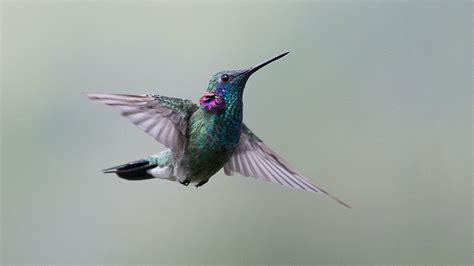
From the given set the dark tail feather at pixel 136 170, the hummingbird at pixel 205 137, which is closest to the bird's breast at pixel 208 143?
the hummingbird at pixel 205 137

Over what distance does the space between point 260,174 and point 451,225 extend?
1.29 m

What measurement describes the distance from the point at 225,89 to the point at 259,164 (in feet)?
0.82

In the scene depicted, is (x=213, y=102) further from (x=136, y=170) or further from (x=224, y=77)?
(x=136, y=170)

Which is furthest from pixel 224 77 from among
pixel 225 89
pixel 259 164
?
pixel 259 164

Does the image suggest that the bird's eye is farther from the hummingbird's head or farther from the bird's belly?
the bird's belly

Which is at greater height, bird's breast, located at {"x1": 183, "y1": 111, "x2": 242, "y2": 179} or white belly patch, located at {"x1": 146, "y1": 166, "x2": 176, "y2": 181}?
bird's breast, located at {"x1": 183, "y1": 111, "x2": 242, "y2": 179}

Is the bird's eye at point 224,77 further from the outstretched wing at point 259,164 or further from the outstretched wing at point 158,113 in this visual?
the outstretched wing at point 259,164

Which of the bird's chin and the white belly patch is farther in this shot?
the white belly patch

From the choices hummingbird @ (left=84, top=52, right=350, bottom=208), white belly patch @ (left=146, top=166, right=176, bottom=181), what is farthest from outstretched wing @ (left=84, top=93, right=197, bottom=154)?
white belly patch @ (left=146, top=166, right=176, bottom=181)

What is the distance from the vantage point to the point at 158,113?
134 centimetres

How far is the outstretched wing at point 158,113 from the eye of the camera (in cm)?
125

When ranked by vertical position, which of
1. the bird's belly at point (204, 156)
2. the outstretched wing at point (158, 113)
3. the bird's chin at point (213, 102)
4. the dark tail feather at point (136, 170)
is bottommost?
the dark tail feather at point (136, 170)

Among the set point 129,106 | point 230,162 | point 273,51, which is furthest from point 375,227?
point 129,106

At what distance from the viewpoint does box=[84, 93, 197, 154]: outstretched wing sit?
1249 millimetres
